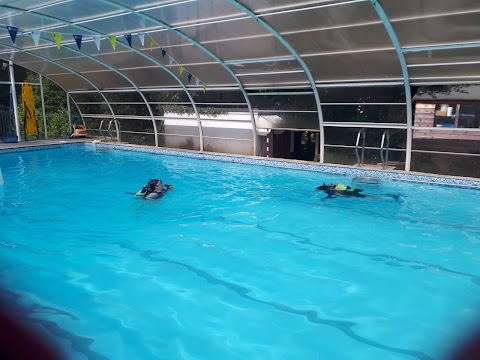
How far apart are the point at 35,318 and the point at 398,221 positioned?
7417mm

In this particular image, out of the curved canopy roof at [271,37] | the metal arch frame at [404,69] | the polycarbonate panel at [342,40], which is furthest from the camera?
the polycarbonate panel at [342,40]

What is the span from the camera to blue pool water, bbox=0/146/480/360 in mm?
4250

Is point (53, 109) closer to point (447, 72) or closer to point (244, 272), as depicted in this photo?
point (447, 72)

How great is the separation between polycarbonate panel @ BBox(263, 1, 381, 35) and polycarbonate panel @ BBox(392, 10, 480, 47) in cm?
84

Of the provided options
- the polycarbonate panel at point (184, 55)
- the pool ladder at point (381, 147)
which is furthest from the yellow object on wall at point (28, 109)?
the pool ladder at point (381, 147)

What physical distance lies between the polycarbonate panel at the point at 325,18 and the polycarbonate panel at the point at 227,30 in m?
0.57

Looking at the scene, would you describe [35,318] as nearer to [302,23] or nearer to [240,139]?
[302,23]

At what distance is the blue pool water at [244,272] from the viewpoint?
4.25 m

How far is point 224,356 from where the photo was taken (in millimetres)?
3961

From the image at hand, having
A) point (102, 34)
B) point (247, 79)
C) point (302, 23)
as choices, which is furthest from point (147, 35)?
point (302, 23)

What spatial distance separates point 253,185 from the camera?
40.2 feet

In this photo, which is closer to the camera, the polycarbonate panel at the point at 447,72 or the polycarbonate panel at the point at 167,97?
the polycarbonate panel at the point at 447,72

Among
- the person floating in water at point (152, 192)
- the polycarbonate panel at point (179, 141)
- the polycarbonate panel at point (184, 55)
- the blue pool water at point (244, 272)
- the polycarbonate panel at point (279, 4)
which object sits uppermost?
the polycarbonate panel at point (279, 4)

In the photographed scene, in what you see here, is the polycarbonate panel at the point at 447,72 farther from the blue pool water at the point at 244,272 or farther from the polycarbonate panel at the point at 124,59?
the polycarbonate panel at the point at 124,59
